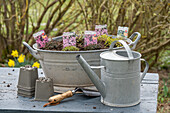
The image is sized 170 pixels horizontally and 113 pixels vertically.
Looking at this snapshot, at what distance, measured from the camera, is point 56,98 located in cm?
135

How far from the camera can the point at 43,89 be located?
139 cm

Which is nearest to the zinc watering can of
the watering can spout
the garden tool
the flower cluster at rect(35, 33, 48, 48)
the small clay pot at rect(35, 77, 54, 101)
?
the watering can spout

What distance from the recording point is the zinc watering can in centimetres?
125

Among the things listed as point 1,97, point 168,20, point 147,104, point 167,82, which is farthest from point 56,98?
point 167,82

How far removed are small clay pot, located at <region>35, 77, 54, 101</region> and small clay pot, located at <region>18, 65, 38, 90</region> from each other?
0.07 m

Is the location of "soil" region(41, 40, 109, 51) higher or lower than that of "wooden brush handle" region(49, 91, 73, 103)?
higher

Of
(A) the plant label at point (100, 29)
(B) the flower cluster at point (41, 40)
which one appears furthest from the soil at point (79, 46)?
(A) the plant label at point (100, 29)

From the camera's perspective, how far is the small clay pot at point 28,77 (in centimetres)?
143

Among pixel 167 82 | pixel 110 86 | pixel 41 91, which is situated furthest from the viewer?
pixel 167 82

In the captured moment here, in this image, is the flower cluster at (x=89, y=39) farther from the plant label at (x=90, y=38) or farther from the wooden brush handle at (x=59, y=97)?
the wooden brush handle at (x=59, y=97)

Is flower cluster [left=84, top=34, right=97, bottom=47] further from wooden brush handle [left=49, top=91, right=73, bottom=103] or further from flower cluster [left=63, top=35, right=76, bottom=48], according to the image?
wooden brush handle [left=49, top=91, right=73, bottom=103]

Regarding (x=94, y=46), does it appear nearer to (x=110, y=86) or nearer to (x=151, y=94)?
(x=110, y=86)

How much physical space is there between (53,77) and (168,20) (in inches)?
74.5

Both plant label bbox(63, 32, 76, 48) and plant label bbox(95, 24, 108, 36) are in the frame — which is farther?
plant label bbox(95, 24, 108, 36)
